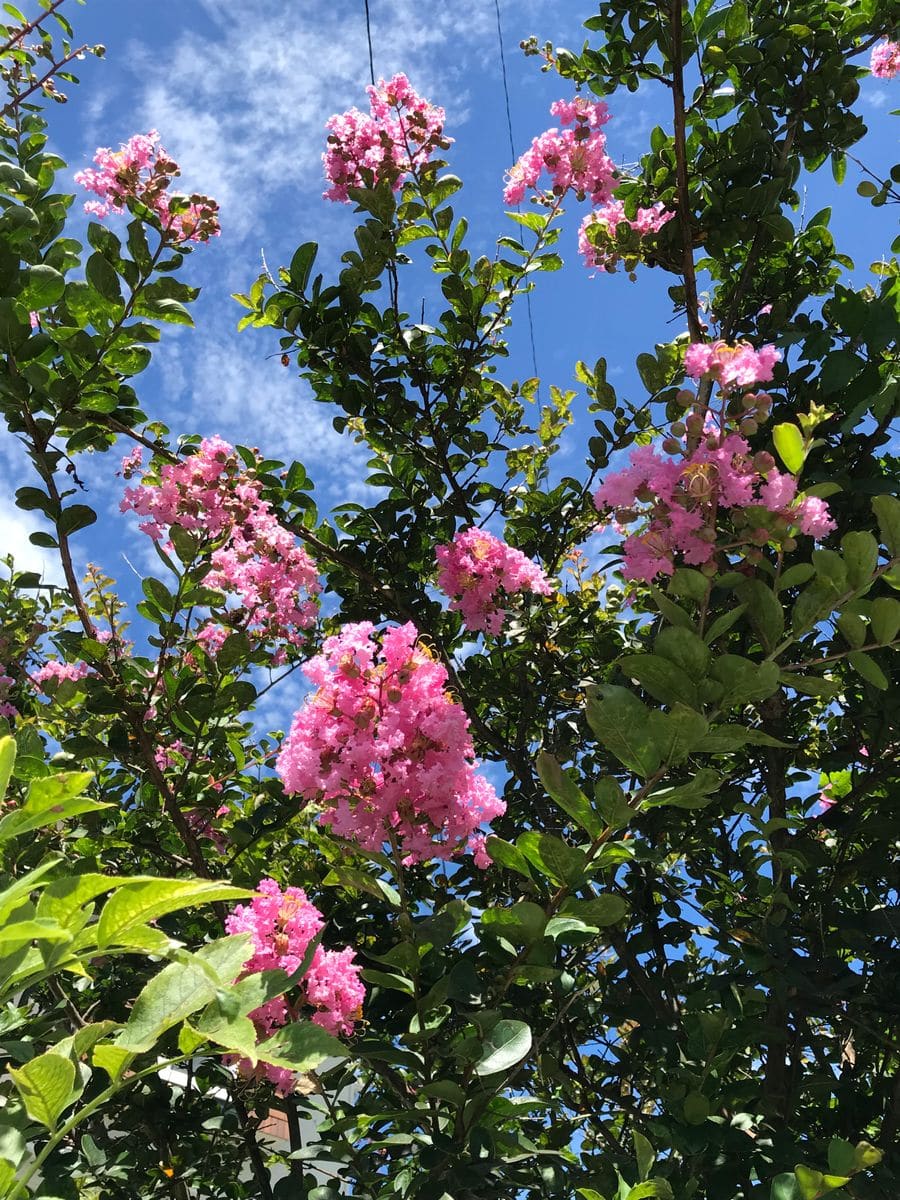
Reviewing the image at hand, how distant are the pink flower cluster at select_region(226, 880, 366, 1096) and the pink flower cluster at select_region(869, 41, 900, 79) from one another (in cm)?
227

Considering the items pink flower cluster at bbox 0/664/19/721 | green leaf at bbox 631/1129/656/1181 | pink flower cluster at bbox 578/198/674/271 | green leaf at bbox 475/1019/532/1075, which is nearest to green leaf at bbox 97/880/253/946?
green leaf at bbox 475/1019/532/1075

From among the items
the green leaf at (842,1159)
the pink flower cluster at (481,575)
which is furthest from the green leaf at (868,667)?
the pink flower cluster at (481,575)

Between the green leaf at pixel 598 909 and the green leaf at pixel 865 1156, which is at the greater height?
the green leaf at pixel 598 909

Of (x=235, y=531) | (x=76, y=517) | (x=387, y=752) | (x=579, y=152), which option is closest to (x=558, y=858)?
(x=387, y=752)

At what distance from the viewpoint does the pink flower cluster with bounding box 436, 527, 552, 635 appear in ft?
7.22

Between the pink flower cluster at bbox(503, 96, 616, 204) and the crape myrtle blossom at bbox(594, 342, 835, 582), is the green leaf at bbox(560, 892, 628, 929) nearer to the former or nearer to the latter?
the crape myrtle blossom at bbox(594, 342, 835, 582)

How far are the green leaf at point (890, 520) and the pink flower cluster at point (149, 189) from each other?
132cm

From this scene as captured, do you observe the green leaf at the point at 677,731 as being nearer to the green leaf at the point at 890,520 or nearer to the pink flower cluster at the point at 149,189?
the green leaf at the point at 890,520

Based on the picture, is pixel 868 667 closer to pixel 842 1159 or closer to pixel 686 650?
pixel 686 650

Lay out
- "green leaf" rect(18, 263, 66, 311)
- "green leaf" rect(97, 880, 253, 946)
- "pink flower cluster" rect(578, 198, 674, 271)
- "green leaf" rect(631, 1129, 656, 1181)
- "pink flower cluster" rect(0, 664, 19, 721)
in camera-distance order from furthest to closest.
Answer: "pink flower cluster" rect(0, 664, 19, 721) < "pink flower cluster" rect(578, 198, 674, 271) < "green leaf" rect(18, 263, 66, 311) < "green leaf" rect(631, 1129, 656, 1181) < "green leaf" rect(97, 880, 253, 946)

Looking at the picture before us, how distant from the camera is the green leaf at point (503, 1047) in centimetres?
101

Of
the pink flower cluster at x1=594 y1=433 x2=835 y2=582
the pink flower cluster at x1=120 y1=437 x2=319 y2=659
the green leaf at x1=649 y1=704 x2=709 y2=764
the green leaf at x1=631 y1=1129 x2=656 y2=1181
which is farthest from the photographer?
the pink flower cluster at x1=120 y1=437 x2=319 y2=659

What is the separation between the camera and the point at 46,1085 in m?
0.61

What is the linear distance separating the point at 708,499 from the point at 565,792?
1.47ft
